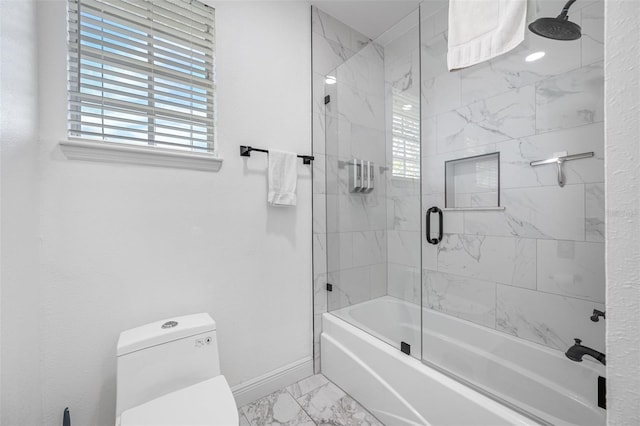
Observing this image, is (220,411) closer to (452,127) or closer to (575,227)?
(575,227)

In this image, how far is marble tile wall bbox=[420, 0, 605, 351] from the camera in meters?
1.48

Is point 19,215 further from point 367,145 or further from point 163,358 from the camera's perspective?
point 367,145

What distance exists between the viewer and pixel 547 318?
5.36 feet

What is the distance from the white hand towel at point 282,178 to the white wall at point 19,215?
1.07 m

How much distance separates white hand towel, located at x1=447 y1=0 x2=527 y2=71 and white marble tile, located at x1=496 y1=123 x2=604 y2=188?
0.74 metres

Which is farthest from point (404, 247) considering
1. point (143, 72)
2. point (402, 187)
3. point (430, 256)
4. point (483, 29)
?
point (143, 72)

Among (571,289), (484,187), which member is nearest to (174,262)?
(484,187)

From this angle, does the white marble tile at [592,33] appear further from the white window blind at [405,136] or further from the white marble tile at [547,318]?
the white marble tile at [547,318]

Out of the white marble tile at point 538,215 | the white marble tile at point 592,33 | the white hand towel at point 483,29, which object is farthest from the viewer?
the white marble tile at point 538,215

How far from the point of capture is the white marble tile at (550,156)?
1461 millimetres

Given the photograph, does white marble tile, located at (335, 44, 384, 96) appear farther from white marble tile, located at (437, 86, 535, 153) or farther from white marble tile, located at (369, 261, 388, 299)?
white marble tile, located at (369, 261, 388, 299)

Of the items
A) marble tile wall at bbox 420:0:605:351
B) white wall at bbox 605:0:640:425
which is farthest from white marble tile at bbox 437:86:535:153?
white wall at bbox 605:0:640:425

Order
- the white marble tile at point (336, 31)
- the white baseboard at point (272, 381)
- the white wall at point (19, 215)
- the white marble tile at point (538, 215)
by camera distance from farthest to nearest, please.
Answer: the white marble tile at point (336, 31) < the white baseboard at point (272, 381) < the white marble tile at point (538, 215) < the white wall at point (19, 215)

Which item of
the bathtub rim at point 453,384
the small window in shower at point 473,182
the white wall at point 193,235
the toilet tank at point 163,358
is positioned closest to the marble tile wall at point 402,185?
the small window in shower at point 473,182
